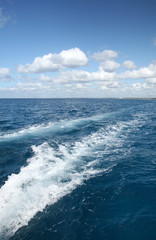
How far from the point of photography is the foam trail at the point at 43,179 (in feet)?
22.9

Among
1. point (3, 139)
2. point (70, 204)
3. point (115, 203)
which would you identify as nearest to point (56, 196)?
point (70, 204)

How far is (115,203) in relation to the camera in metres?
7.90

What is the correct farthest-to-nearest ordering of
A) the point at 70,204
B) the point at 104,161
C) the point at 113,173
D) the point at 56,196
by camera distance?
1. the point at 104,161
2. the point at 113,173
3. the point at 56,196
4. the point at 70,204

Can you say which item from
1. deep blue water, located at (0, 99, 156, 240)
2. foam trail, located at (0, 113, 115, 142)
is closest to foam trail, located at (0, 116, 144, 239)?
deep blue water, located at (0, 99, 156, 240)

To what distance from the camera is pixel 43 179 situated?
33.2 feet

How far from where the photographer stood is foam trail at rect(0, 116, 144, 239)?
6.98 meters

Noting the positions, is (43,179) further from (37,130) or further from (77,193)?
(37,130)

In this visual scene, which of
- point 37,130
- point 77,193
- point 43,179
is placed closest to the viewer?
point 77,193

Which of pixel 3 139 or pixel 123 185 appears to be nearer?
pixel 123 185

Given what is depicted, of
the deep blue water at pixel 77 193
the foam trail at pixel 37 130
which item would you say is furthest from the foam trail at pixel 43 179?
the foam trail at pixel 37 130

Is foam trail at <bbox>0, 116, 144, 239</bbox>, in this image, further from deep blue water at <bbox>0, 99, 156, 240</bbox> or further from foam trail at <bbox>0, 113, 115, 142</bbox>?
A: foam trail at <bbox>0, 113, 115, 142</bbox>

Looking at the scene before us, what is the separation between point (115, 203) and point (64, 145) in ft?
34.1

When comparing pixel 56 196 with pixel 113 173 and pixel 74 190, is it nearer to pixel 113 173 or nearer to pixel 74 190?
pixel 74 190

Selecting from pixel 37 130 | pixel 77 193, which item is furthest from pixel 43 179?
pixel 37 130
